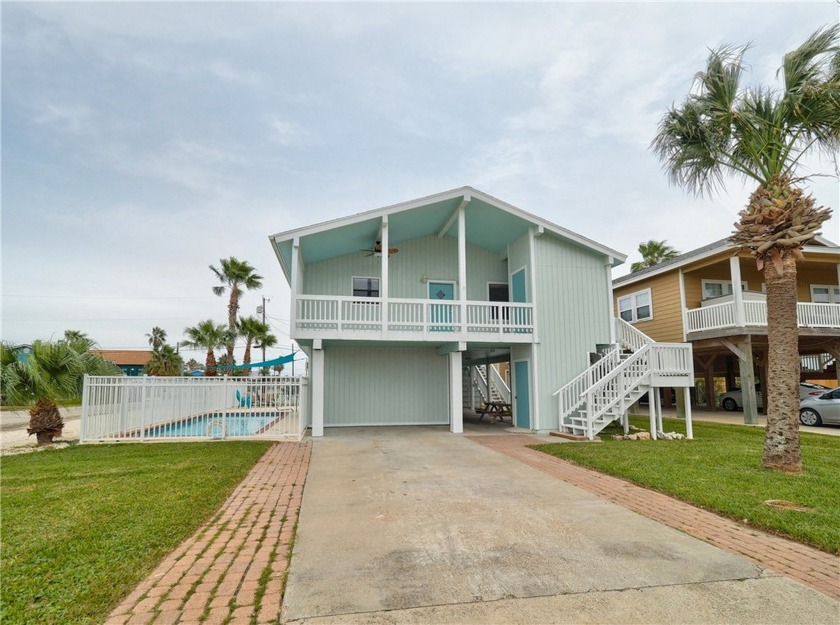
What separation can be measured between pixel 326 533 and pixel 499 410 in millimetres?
10872

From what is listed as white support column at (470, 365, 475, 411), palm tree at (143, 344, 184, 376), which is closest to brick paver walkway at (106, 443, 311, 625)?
white support column at (470, 365, 475, 411)

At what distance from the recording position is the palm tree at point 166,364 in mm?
28094

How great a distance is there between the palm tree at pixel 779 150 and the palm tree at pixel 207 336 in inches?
985

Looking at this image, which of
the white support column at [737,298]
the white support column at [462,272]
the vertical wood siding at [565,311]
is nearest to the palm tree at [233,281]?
the white support column at [462,272]

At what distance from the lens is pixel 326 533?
438cm

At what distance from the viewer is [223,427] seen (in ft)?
36.2

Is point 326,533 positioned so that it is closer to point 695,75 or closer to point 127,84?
point 695,75

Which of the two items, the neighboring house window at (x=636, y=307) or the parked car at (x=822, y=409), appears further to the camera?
the neighboring house window at (x=636, y=307)

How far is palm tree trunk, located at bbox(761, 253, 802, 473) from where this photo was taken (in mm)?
7051

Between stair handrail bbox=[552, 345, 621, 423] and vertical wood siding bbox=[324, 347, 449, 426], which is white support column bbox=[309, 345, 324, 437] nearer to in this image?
vertical wood siding bbox=[324, 347, 449, 426]

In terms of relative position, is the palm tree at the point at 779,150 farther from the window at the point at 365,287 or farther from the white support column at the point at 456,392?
the window at the point at 365,287

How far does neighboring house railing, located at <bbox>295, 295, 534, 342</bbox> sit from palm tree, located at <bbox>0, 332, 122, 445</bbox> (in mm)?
5259

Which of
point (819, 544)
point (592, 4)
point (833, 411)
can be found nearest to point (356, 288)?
point (592, 4)

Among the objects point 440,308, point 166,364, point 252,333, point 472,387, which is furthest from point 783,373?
point 166,364
